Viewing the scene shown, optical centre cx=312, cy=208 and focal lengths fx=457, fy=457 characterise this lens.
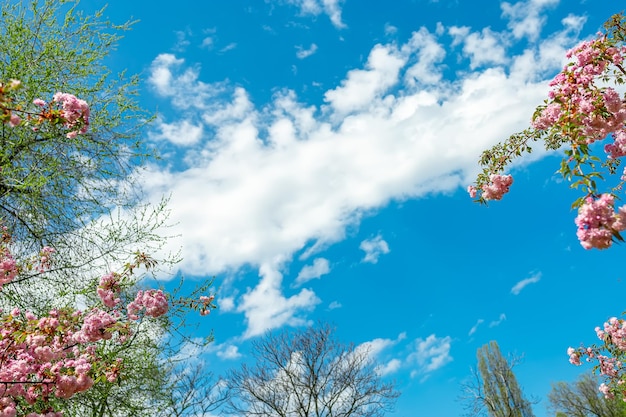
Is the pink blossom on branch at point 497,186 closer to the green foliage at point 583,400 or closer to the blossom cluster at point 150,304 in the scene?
the blossom cluster at point 150,304

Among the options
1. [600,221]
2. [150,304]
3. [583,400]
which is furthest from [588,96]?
[583,400]

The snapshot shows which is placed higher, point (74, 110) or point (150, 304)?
point (74, 110)

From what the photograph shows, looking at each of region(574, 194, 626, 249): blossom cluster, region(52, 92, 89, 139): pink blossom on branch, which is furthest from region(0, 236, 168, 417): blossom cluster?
region(574, 194, 626, 249): blossom cluster

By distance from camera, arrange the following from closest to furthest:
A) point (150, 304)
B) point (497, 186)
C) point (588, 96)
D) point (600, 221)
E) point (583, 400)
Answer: point (600, 221)
point (588, 96)
point (497, 186)
point (150, 304)
point (583, 400)

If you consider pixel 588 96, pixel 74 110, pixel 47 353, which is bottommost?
pixel 47 353

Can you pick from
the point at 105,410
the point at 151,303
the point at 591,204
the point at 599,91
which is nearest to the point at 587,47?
the point at 599,91

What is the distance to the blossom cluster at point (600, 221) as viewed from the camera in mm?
2379

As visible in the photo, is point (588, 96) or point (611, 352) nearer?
point (588, 96)

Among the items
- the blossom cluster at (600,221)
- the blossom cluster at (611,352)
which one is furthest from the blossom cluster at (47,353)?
the blossom cluster at (611,352)

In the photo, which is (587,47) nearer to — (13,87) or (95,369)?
(13,87)

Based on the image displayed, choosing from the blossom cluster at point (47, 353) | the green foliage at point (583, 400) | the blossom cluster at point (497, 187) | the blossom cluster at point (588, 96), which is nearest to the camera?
the blossom cluster at point (588, 96)

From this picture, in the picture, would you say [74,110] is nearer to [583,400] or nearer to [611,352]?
[611,352]

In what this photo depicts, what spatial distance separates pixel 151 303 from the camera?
18.5 feet

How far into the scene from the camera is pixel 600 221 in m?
2.39
